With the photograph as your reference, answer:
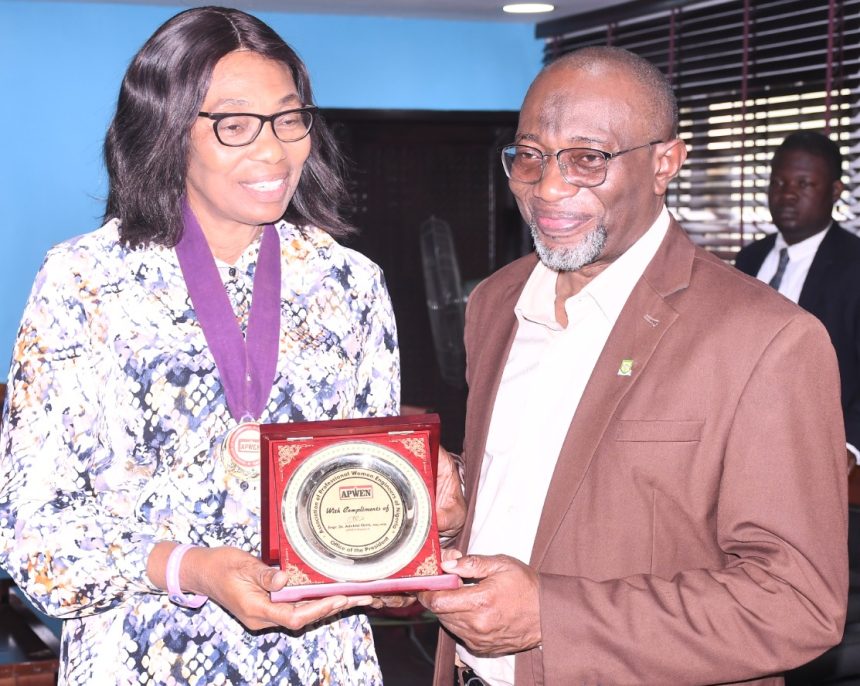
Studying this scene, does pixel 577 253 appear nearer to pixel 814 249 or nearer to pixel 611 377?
pixel 611 377

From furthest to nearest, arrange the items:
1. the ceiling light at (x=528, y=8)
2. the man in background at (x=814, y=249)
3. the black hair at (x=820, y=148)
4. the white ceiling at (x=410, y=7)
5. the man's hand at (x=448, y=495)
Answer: the ceiling light at (x=528, y=8) → the white ceiling at (x=410, y=7) → the black hair at (x=820, y=148) → the man in background at (x=814, y=249) → the man's hand at (x=448, y=495)

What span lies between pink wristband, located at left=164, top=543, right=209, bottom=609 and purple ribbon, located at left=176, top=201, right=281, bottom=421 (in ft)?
0.74

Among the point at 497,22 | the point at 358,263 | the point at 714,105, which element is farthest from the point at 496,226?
the point at 358,263

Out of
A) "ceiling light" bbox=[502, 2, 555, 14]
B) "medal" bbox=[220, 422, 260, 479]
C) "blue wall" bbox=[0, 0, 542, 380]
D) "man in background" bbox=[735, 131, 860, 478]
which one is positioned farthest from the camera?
"ceiling light" bbox=[502, 2, 555, 14]

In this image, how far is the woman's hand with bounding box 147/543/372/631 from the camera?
1685 millimetres

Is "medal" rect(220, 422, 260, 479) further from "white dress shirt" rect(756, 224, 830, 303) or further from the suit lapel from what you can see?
"white dress shirt" rect(756, 224, 830, 303)

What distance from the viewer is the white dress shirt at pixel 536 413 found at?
1.97m

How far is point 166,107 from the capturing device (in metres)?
1.90

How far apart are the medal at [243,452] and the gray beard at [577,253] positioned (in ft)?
1.94

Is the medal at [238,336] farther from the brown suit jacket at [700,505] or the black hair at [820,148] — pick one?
the black hair at [820,148]

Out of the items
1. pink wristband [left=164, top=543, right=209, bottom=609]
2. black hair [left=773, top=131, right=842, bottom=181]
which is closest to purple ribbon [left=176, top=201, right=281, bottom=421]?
pink wristband [left=164, top=543, right=209, bottom=609]

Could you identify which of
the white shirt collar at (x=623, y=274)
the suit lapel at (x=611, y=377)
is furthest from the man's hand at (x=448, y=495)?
the white shirt collar at (x=623, y=274)

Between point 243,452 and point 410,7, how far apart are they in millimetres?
5664

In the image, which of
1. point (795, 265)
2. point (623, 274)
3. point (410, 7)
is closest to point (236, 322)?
point (623, 274)
